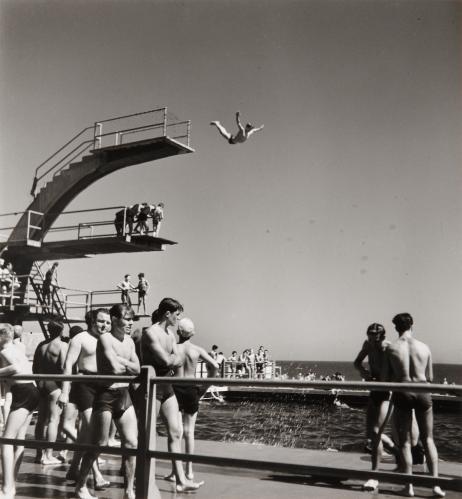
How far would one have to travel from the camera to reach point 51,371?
7.47 m

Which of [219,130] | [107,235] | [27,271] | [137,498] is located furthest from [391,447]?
[27,271]

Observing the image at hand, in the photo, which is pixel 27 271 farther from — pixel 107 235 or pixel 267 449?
pixel 267 449

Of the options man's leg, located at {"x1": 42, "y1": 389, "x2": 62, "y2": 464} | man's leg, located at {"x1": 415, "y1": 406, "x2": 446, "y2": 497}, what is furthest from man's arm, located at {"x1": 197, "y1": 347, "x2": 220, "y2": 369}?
man's leg, located at {"x1": 42, "y1": 389, "x2": 62, "y2": 464}

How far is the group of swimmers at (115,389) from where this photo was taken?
5.09 m

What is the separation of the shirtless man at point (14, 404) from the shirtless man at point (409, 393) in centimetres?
348

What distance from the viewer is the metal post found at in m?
4.21

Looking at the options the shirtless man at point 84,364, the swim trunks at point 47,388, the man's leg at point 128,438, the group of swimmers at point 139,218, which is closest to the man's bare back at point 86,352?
the shirtless man at point 84,364

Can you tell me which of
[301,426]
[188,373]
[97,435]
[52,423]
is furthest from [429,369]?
[301,426]

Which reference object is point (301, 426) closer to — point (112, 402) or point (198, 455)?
point (112, 402)

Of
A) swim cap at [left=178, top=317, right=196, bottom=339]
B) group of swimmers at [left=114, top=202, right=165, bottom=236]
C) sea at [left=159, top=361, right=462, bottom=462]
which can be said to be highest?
group of swimmers at [left=114, top=202, right=165, bottom=236]

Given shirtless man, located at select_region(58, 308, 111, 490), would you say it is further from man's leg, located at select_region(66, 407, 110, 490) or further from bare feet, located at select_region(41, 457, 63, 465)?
bare feet, located at select_region(41, 457, 63, 465)

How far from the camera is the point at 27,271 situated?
22734 millimetres

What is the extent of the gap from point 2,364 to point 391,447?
486 centimetres

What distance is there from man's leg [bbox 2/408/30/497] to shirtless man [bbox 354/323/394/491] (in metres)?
3.58
